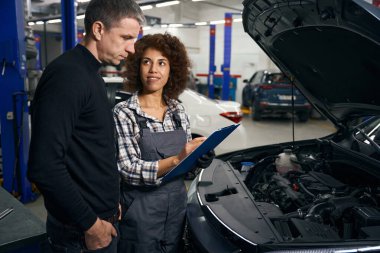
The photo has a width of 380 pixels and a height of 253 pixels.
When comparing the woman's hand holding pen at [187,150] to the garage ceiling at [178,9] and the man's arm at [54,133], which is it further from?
the garage ceiling at [178,9]

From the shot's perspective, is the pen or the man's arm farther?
the pen

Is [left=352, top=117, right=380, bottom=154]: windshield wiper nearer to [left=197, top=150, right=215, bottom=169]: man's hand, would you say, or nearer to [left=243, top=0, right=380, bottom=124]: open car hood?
[left=243, top=0, right=380, bottom=124]: open car hood

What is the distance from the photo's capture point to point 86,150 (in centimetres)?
123

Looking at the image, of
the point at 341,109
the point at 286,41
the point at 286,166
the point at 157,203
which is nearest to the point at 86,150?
the point at 157,203

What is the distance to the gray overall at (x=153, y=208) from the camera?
5.31 feet

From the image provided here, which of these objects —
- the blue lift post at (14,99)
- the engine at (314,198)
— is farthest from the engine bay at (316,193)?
the blue lift post at (14,99)

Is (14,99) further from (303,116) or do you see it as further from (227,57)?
(227,57)

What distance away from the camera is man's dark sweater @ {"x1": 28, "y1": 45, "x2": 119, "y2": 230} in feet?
3.56

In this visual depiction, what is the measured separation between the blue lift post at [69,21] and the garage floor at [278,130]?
4095mm

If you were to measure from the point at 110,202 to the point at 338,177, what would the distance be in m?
1.64

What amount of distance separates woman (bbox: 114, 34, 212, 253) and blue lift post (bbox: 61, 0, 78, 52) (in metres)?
2.71

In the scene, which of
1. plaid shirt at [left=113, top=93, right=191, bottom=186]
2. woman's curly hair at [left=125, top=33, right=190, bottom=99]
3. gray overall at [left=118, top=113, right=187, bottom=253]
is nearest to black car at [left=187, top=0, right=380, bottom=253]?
gray overall at [left=118, top=113, right=187, bottom=253]

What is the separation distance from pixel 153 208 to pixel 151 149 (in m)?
0.29

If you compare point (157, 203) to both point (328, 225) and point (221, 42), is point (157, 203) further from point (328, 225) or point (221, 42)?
point (221, 42)
